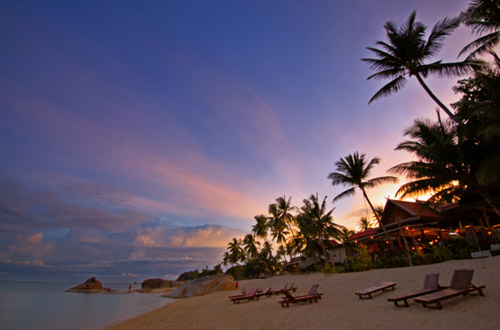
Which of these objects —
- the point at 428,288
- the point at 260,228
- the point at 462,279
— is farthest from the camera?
the point at 260,228

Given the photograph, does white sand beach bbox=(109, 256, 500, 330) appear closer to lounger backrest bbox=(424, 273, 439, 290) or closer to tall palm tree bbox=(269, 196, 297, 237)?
lounger backrest bbox=(424, 273, 439, 290)

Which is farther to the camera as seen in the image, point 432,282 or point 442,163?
point 442,163

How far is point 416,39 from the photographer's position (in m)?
14.0

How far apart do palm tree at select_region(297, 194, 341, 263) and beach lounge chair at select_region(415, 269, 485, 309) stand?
1847 centimetres

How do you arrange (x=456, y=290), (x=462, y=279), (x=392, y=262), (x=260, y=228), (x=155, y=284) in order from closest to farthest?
1. (x=456, y=290)
2. (x=462, y=279)
3. (x=392, y=262)
4. (x=260, y=228)
5. (x=155, y=284)

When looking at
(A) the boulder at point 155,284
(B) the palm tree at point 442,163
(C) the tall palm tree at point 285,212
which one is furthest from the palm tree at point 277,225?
(A) the boulder at point 155,284

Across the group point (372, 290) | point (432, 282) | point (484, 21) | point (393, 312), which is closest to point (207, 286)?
point (372, 290)

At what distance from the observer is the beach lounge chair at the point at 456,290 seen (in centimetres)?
670

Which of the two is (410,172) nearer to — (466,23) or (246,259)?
(466,23)

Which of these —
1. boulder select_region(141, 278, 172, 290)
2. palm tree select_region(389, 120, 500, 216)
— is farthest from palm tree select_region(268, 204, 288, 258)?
boulder select_region(141, 278, 172, 290)

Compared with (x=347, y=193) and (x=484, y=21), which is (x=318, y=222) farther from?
(x=484, y=21)

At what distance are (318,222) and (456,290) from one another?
19.1 m

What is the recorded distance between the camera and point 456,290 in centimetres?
722

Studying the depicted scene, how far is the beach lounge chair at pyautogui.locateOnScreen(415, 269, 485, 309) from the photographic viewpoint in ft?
22.0
